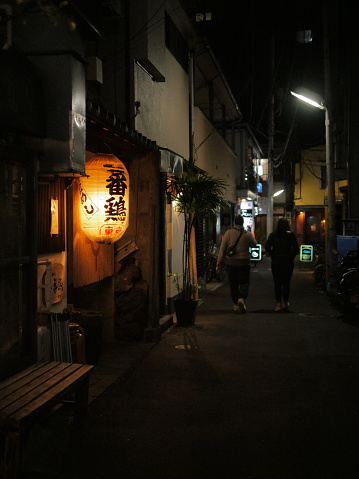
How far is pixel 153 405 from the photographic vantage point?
6.91 meters

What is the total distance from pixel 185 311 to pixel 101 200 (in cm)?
479

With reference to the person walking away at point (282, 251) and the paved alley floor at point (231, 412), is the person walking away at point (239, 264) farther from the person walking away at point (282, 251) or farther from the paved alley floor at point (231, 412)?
the paved alley floor at point (231, 412)

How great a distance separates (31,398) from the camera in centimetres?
483

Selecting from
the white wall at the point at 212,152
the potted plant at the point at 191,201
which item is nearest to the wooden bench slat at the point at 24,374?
the potted plant at the point at 191,201

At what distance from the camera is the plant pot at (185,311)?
12.6m

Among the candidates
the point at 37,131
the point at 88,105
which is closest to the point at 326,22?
the point at 88,105

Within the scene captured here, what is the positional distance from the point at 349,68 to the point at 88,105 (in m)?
23.3

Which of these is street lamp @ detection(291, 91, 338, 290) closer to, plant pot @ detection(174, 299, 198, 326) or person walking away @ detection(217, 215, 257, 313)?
person walking away @ detection(217, 215, 257, 313)

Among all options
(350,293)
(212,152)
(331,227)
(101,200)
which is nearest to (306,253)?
(212,152)

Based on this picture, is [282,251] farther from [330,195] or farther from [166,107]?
[166,107]

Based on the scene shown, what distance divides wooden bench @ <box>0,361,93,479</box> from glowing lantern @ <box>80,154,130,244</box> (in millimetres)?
3121

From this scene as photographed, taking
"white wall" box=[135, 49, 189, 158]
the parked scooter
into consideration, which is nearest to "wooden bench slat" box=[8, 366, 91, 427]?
"white wall" box=[135, 49, 189, 158]

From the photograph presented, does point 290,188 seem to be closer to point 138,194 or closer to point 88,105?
point 138,194

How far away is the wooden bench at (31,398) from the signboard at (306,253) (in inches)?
974
